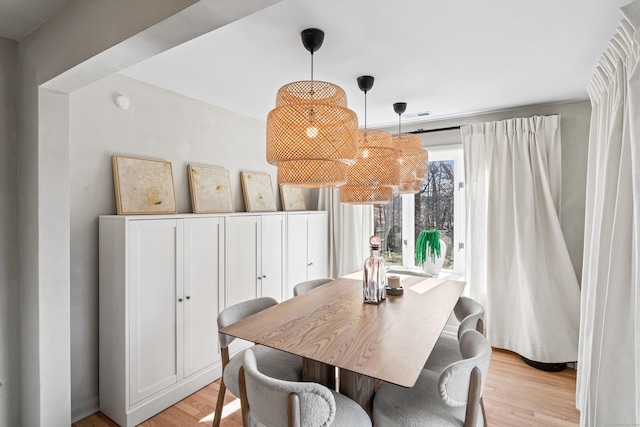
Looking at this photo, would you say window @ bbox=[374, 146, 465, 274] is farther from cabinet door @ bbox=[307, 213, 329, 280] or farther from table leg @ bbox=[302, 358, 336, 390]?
table leg @ bbox=[302, 358, 336, 390]

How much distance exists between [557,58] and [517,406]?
97.3 inches

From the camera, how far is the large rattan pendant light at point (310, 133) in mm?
1508

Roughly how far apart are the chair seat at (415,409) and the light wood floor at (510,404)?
3.51 feet

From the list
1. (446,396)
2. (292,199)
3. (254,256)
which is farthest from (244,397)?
(292,199)

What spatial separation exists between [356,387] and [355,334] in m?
0.26

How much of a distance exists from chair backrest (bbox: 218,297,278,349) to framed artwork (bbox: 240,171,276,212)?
134 centimetres

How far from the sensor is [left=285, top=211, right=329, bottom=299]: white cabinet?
11.7ft

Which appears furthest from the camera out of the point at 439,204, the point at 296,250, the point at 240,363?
the point at 439,204

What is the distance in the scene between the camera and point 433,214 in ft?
12.5

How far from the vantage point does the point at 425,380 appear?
64.8 inches

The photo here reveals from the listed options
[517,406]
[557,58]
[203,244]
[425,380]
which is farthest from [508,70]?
[203,244]

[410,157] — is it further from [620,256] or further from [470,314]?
[620,256]

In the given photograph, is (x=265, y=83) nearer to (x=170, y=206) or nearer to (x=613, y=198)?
(x=170, y=206)

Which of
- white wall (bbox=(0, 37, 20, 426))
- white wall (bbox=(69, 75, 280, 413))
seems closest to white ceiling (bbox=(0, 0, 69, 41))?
white wall (bbox=(0, 37, 20, 426))
